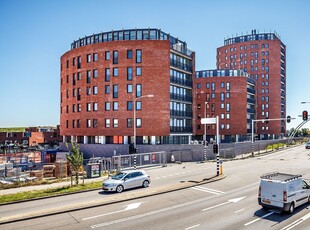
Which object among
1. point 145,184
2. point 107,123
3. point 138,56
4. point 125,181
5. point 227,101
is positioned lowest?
point 145,184

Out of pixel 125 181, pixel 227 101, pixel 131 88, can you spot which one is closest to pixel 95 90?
pixel 131 88

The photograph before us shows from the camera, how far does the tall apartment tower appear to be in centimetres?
10700

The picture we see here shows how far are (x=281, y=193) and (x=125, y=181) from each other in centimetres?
1153

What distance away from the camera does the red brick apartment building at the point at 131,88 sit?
50438 millimetres

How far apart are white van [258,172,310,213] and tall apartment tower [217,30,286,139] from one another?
297 ft

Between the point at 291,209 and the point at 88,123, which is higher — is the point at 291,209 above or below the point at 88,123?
below

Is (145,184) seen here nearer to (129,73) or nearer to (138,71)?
(138,71)

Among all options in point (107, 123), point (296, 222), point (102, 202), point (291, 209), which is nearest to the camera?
point (296, 222)

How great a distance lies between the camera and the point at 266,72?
10931 cm

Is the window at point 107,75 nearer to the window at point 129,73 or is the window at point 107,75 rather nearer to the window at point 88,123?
the window at point 129,73

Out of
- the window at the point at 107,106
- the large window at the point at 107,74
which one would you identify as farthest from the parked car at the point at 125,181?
the large window at the point at 107,74

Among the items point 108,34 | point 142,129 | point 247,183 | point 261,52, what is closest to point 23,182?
point 247,183

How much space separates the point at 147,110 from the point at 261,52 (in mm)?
75994

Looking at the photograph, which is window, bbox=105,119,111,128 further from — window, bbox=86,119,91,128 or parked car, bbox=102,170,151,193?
parked car, bbox=102,170,151,193
